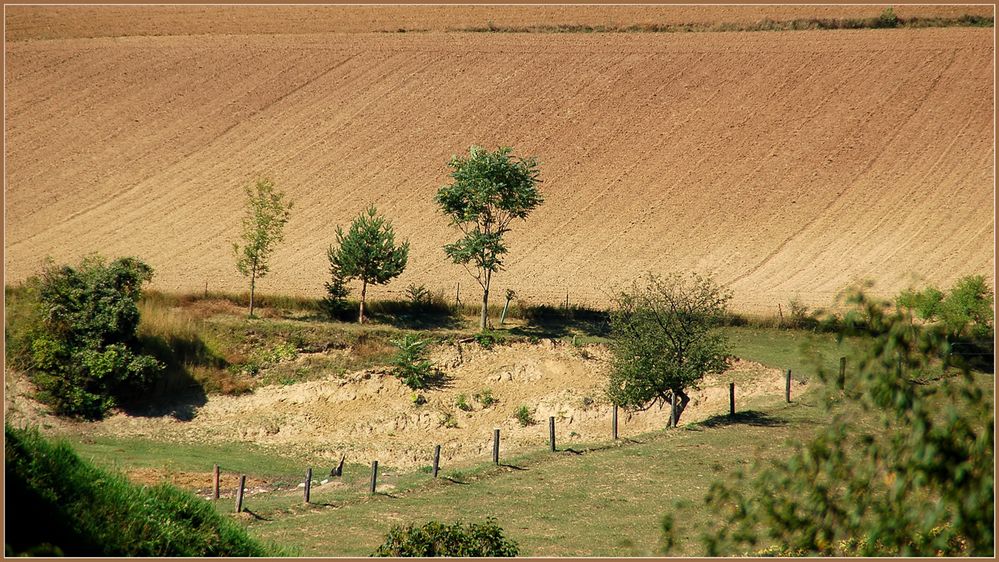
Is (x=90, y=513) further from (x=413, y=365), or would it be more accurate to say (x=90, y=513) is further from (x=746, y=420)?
(x=413, y=365)

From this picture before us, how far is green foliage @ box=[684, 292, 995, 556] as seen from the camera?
29.7 ft

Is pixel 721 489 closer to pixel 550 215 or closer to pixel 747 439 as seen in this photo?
pixel 747 439

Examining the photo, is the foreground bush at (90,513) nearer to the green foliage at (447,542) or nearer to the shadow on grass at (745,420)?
the green foliage at (447,542)

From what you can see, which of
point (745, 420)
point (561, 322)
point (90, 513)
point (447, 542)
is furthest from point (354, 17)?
point (447, 542)

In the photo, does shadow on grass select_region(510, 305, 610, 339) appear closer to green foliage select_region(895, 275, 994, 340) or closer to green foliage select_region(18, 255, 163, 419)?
green foliage select_region(895, 275, 994, 340)

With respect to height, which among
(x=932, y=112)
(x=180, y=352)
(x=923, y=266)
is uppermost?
(x=932, y=112)

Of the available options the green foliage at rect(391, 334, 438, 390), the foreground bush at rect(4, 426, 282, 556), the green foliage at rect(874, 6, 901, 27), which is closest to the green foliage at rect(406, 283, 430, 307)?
the green foliage at rect(391, 334, 438, 390)

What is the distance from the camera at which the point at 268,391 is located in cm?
4331

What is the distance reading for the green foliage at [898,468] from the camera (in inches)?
356

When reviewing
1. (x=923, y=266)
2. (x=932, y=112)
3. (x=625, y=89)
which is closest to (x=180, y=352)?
(x=923, y=266)

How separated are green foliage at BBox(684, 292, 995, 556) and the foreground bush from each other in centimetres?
1057

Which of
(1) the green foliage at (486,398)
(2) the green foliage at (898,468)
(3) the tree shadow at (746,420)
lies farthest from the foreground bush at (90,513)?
(1) the green foliage at (486,398)

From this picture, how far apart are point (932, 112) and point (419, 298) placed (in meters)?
53.5

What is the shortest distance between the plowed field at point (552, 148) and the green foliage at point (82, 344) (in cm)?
1563
